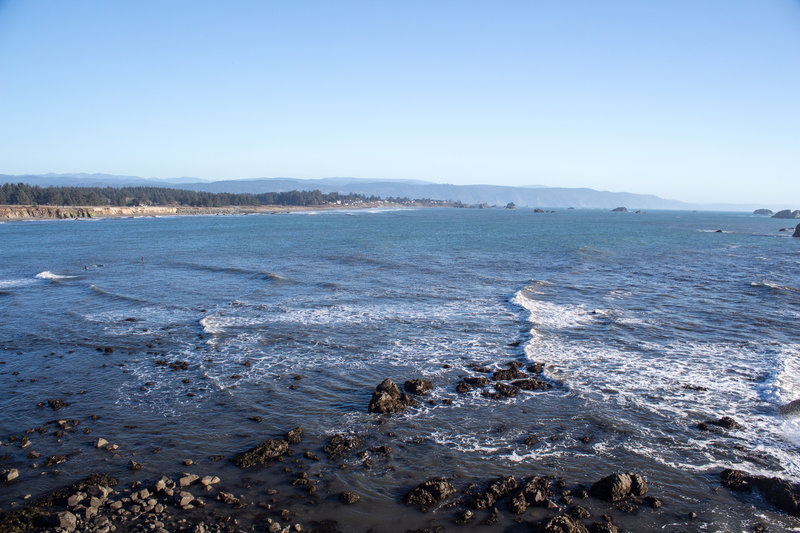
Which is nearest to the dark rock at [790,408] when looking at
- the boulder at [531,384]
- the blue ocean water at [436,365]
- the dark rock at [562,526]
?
the blue ocean water at [436,365]

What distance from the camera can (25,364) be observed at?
1873 centimetres

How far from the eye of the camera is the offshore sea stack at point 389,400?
48.3 feet

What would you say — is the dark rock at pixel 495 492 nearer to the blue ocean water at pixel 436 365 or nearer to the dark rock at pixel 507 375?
the blue ocean water at pixel 436 365

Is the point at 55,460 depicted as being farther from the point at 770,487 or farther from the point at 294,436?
the point at 770,487

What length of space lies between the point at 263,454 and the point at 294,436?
3.58ft

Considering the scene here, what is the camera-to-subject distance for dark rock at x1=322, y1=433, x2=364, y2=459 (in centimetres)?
1238

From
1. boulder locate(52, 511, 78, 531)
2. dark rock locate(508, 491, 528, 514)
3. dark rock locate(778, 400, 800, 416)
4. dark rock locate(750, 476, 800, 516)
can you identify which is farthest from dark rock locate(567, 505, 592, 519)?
boulder locate(52, 511, 78, 531)

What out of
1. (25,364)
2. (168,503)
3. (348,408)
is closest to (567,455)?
(348,408)

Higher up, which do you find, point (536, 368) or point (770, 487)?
point (536, 368)

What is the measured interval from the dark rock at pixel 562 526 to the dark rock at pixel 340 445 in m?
5.05

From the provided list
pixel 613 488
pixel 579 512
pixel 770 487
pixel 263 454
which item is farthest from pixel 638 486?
pixel 263 454

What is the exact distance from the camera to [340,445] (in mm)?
12695

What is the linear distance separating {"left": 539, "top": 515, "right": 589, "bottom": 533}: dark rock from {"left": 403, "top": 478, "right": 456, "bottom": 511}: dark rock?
209cm

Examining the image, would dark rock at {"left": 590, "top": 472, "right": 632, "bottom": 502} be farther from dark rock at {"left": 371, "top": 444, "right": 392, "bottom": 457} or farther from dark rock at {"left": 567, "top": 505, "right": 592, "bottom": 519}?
dark rock at {"left": 371, "top": 444, "right": 392, "bottom": 457}
